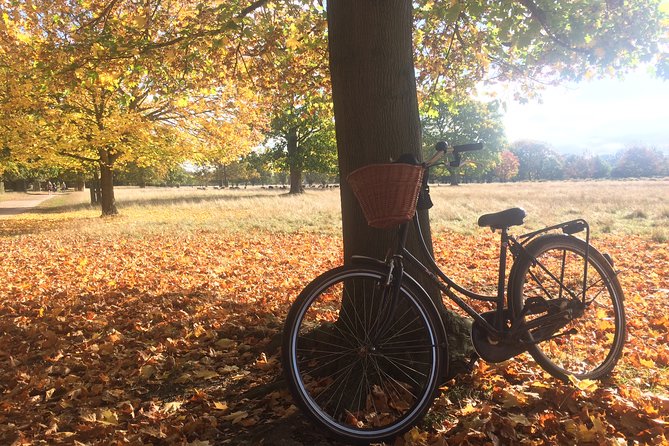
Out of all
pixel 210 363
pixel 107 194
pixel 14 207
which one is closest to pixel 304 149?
pixel 107 194

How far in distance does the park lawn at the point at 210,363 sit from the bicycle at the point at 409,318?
231mm

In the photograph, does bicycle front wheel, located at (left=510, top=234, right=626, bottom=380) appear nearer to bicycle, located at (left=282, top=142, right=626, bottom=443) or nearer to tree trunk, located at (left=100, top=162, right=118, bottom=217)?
bicycle, located at (left=282, top=142, right=626, bottom=443)

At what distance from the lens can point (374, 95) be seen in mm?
2994

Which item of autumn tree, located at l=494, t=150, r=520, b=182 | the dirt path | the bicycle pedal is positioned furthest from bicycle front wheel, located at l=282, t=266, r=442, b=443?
autumn tree, located at l=494, t=150, r=520, b=182

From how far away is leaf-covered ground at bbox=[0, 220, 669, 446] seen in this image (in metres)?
2.49

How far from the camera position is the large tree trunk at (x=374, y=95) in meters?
3.00

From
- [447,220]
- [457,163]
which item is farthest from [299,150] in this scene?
[457,163]

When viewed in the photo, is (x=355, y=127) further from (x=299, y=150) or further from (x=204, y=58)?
(x=299, y=150)

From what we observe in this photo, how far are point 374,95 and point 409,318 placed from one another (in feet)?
4.96

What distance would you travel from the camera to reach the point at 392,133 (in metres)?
3.01

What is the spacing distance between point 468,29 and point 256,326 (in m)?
6.29

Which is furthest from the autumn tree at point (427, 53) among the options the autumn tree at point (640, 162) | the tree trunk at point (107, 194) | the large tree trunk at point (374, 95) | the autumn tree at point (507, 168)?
the autumn tree at point (640, 162)

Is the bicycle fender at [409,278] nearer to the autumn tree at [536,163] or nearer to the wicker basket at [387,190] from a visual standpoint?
the wicker basket at [387,190]

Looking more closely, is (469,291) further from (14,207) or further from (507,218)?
(14,207)
